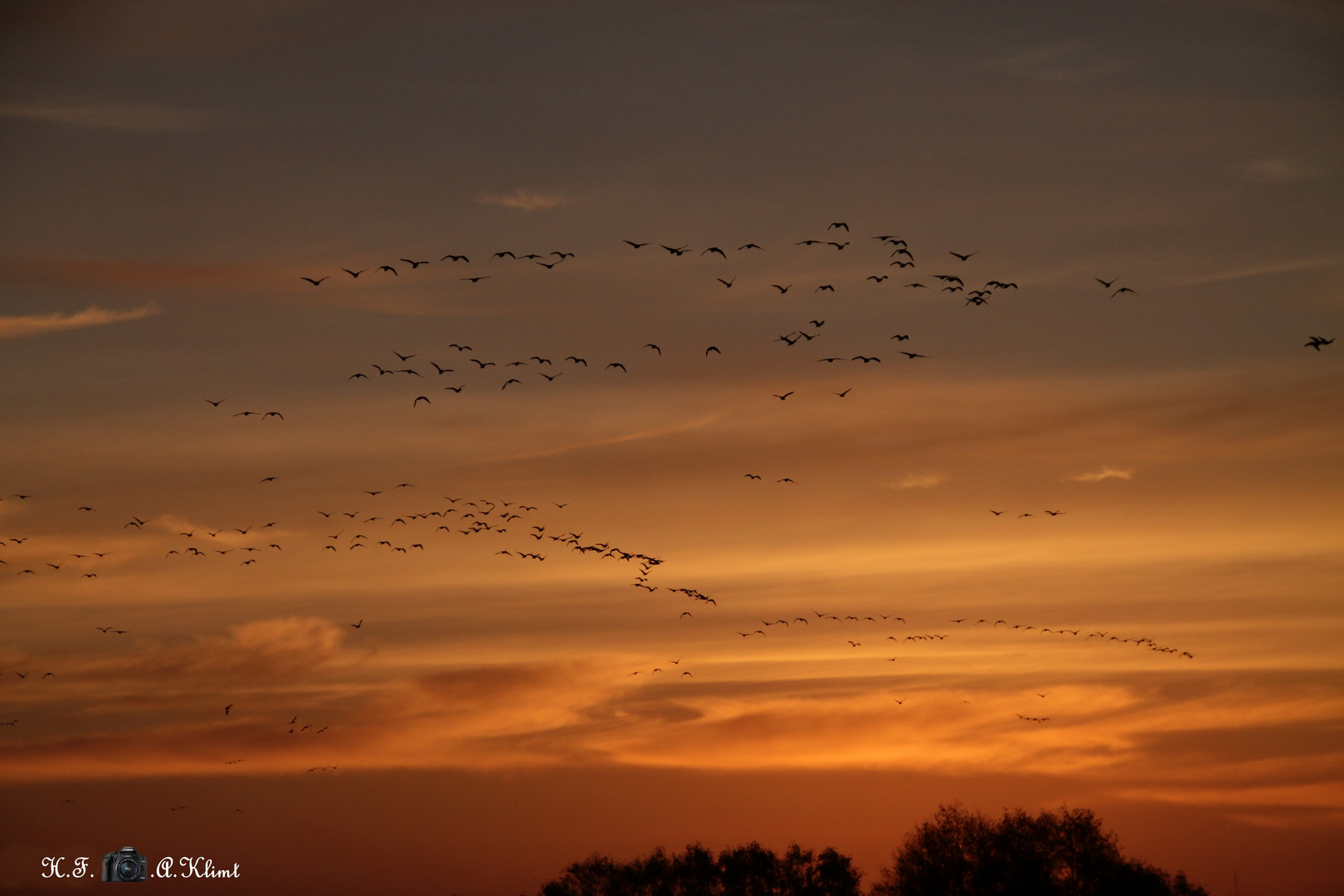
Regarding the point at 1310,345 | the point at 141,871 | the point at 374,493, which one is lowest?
the point at 141,871

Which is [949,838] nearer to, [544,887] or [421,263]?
[544,887]

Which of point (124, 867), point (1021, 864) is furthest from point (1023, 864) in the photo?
point (124, 867)

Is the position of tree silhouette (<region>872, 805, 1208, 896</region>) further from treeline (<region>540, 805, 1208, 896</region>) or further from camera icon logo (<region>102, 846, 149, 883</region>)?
camera icon logo (<region>102, 846, 149, 883</region>)

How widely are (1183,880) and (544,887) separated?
241 feet

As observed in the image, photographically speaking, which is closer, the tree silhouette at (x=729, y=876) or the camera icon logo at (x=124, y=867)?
the camera icon logo at (x=124, y=867)

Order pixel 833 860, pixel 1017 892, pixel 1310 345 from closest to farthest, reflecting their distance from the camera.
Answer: pixel 1310 345, pixel 1017 892, pixel 833 860

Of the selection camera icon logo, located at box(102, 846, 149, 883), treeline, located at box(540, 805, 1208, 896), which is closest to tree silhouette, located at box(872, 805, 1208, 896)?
treeline, located at box(540, 805, 1208, 896)

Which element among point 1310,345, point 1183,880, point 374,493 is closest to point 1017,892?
point 1183,880

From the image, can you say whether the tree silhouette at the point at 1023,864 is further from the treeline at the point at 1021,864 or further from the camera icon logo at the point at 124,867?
the camera icon logo at the point at 124,867

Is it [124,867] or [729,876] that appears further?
[729,876]

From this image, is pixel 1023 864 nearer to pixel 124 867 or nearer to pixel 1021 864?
pixel 1021 864

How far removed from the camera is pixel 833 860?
474ft

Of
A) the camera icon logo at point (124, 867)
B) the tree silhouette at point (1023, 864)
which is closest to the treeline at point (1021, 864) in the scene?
the tree silhouette at point (1023, 864)

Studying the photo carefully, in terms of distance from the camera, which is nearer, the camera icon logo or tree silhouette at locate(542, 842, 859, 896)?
the camera icon logo
